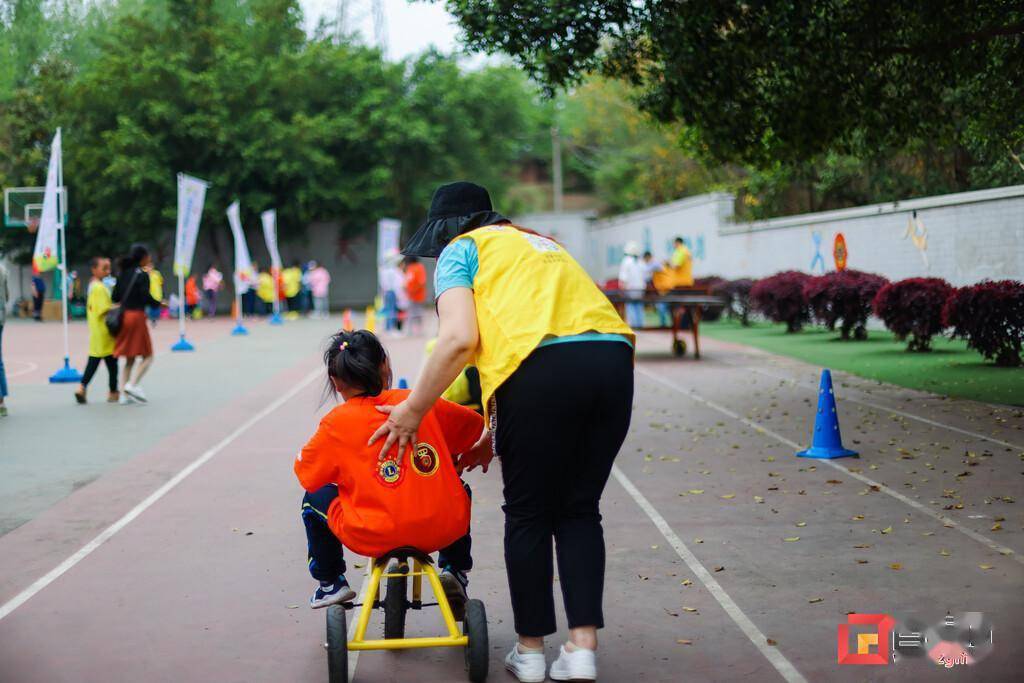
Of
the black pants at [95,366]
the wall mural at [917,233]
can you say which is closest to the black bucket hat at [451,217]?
the black pants at [95,366]

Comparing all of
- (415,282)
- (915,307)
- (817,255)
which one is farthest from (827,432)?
(817,255)

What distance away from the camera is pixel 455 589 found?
4574 mm

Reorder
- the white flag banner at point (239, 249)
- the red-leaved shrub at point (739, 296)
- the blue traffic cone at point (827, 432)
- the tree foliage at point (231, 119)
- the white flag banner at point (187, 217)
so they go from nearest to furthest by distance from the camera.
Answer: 1. the blue traffic cone at point (827, 432)
2. the white flag banner at point (187, 217)
3. the red-leaved shrub at point (739, 296)
4. the white flag banner at point (239, 249)
5. the tree foliage at point (231, 119)

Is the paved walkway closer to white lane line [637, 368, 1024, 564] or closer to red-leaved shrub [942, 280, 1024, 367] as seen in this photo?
white lane line [637, 368, 1024, 564]

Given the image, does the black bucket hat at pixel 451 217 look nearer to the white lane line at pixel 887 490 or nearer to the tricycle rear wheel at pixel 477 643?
the tricycle rear wheel at pixel 477 643

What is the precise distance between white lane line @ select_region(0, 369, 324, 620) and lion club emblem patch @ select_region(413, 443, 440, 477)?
7.65ft

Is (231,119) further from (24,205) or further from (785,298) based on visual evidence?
(785,298)

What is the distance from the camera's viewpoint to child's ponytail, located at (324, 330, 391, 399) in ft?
14.1

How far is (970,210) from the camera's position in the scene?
57.0ft

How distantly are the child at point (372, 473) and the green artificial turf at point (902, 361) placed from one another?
8.95 m

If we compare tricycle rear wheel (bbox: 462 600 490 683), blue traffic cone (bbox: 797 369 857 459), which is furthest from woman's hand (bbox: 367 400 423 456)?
blue traffic cone (bbox: 797 369 857 459)

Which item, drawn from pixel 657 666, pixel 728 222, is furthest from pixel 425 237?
pixel 728 222

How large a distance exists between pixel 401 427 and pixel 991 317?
11.5m

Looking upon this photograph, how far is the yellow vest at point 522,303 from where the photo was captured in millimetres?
3908
